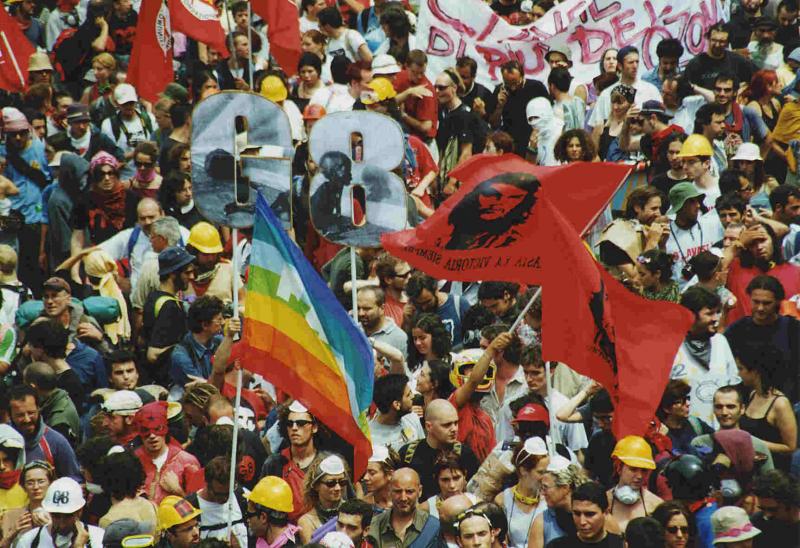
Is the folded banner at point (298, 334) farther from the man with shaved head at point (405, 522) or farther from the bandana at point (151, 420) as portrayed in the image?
the bandana at point (151, 420)

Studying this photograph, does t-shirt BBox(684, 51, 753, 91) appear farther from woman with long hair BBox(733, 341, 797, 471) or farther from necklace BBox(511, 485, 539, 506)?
necklace BBox(511, 485, 539, 506)

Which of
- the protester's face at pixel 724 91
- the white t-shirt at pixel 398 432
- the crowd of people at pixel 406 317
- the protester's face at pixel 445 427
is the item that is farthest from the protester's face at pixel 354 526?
the protester's face at pixel 724 91

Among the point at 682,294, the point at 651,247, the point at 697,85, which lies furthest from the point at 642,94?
the point at 682,294

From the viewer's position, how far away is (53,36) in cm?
2225

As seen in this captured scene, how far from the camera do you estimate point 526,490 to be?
40.5ft

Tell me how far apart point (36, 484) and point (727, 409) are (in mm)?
4148

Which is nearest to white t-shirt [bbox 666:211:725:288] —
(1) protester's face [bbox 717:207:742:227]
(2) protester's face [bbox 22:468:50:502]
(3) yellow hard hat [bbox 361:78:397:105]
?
(1) protester's face [bbox 717:207:742:227]

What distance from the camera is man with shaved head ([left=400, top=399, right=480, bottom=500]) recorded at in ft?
41.7

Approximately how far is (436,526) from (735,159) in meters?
5.83

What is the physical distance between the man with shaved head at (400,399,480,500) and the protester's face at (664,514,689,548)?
5.39 ft

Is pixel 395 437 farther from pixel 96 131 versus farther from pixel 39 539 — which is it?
pixel 96 131

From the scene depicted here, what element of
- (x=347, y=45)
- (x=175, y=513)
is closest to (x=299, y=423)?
(x=175, y=513)

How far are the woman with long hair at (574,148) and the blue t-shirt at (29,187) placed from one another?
4.50m

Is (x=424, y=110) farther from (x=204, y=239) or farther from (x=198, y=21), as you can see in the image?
(x=204, y=239)
